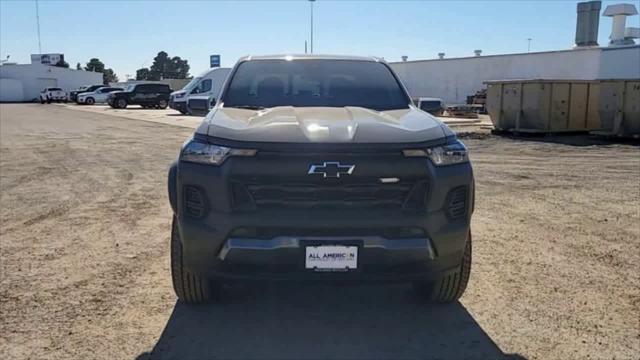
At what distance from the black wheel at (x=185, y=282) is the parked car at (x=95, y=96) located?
54.4 m

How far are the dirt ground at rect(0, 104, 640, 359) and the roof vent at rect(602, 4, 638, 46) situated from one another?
95.6 feet

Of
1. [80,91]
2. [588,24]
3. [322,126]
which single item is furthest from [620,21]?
[80,91]

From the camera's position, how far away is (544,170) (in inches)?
439

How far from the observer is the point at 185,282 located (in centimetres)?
378

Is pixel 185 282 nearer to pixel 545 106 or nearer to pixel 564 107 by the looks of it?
pixel 545 106

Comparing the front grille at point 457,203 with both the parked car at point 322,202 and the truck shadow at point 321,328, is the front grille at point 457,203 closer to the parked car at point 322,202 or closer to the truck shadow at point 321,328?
the parked car at point 322,202

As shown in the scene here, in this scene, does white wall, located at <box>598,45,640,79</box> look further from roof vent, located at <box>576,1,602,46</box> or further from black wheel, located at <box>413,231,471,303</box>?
black wheel, located at <box>413,231,471,303</box>

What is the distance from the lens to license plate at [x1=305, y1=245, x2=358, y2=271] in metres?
3.14

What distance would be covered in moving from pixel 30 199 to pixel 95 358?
5.31 metres

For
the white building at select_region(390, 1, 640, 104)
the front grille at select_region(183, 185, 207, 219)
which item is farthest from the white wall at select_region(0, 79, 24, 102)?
the front grille at select_region(183, 185, 207, 219)

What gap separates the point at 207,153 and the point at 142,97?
43.5 meters

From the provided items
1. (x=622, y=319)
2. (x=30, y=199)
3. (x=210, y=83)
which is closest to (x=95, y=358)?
(x=622, y=319)

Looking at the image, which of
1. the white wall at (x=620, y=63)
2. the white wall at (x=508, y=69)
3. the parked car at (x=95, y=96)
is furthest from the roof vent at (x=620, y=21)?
the parked car at (x=95, y=96)

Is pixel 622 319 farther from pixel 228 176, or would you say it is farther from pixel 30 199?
pixel 30 199
